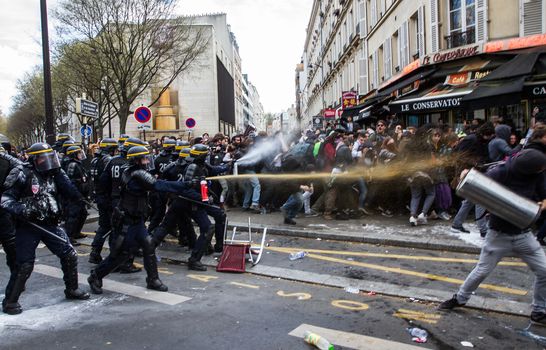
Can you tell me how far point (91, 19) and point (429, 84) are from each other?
14.8 m

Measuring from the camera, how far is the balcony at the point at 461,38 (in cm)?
1508

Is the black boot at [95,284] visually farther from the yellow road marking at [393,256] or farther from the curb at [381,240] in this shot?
the curb at [381,240]

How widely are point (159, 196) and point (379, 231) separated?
380 centimetres

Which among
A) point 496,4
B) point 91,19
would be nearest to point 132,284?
point 496,4

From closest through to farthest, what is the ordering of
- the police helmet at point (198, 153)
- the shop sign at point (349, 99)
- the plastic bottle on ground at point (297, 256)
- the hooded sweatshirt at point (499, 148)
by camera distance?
the police helmet at point (198, 153)
the plastic bottle on ground at point (297, 256)
the hooded sweatshirt at point (499, 148)
the shop sign at point (349, 99)

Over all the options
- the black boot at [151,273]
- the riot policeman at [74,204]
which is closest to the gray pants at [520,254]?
the black boot at [151,273]

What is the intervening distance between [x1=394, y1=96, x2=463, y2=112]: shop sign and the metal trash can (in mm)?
8784

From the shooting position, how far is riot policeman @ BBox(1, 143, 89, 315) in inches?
190

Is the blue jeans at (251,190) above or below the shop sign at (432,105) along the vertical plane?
below

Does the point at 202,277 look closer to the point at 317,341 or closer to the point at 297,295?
the point at 297,295

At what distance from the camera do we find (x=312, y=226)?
8.81 m

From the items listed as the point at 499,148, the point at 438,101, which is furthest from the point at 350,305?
the point at 438,101

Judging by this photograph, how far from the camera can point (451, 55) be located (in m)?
15.7

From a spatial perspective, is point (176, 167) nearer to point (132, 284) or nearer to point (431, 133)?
point (132, 284)
